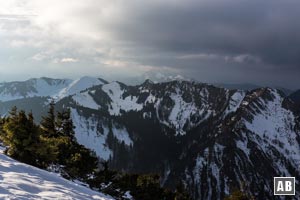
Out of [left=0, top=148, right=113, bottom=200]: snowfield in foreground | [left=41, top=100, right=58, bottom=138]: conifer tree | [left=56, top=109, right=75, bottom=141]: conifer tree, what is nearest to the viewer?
[left=0, top=148, right=113, bottom=200]: snowfield in foreground

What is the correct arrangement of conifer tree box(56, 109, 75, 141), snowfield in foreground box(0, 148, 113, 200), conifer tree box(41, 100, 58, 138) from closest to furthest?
1. snowfield in foreground box(0, 148, 113, 200)
2. conifer tree box(41, 100, 58, 138)
3. conifer tree box(56, 109, 75, 141)

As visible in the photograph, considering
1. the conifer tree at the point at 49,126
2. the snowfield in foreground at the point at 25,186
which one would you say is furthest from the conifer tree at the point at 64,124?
the snowfield in foreground at the point at 25,186

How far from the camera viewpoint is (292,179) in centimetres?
3378

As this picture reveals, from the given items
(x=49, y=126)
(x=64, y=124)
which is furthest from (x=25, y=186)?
(x=64, y=124)

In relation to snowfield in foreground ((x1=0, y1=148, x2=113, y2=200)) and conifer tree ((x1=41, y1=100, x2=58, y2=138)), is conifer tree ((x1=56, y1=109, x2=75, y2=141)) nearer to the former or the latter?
conifer tree ((x1=41, y1=100, x2=58, y2=138))

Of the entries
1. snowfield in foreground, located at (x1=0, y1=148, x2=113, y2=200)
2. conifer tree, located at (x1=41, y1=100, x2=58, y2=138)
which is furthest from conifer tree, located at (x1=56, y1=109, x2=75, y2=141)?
snowfield in foreground, located at (x1=0, y1=148, x2=113, y2=200)

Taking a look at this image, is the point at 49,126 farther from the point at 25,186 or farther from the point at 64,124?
the point at 25,186

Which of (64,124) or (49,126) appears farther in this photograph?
(64,124)

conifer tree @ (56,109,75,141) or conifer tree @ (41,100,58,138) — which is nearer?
conifer tree @ (41,100,58,138)

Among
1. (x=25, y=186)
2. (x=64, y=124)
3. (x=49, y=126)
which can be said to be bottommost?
(x=25, y=186)

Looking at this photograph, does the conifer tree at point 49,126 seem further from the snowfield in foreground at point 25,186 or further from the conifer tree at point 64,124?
the snowfield in foreground at point 25,186

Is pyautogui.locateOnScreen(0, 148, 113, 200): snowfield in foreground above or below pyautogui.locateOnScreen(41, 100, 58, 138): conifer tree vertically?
below

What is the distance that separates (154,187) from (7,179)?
4127cm

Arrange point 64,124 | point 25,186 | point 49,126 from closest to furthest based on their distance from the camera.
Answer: point 25,186, point 49,126, point 64,124
